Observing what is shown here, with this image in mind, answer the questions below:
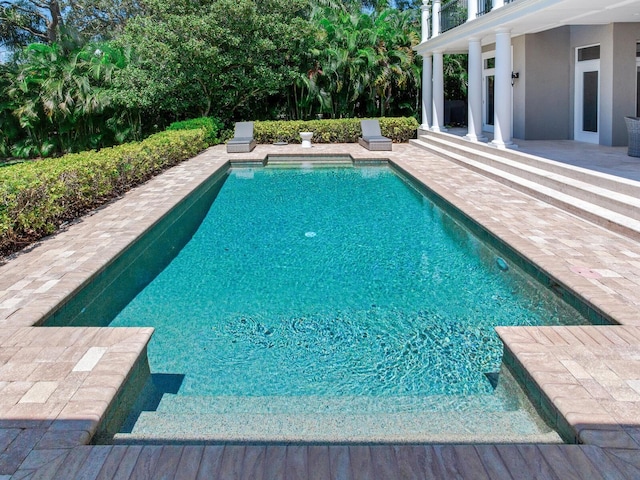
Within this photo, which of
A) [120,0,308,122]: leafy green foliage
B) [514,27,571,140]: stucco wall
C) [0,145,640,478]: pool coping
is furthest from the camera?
[120,0,308,122]: leafy green foliage

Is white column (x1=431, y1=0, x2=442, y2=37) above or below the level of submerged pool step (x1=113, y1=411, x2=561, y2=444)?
above

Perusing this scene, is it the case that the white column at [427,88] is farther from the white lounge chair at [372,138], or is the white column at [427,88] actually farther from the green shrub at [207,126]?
the green shrub at [207,126]

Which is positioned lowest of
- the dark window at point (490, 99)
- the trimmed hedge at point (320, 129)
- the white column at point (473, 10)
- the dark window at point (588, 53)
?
the trimmed hedge at point (320, 129)

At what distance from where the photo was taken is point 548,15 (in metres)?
12.2

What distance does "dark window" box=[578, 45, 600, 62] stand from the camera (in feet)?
48.3

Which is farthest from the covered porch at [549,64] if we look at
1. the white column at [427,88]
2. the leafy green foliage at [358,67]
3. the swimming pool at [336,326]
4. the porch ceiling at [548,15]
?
the swimming pool at [336,326]

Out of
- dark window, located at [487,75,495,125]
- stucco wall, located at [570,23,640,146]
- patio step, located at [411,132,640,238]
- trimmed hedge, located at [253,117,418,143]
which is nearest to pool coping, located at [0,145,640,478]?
patio step, located at [411,132,640,238]

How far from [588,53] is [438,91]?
6204 millimetres

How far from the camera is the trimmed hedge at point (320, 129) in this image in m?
21.9

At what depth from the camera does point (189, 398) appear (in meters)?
4.38

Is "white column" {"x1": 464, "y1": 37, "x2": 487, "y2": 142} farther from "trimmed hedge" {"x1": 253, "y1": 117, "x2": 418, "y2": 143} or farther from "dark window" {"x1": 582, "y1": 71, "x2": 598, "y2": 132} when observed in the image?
"trimmed hedge" {"x1": 253, "y1": 117, "x2": 418, "y2": 143}

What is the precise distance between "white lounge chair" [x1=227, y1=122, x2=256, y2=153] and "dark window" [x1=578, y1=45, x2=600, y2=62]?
10097mm

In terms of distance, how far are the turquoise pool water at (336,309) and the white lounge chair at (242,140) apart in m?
9.48

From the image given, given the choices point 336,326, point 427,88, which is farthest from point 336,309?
point 427,88
